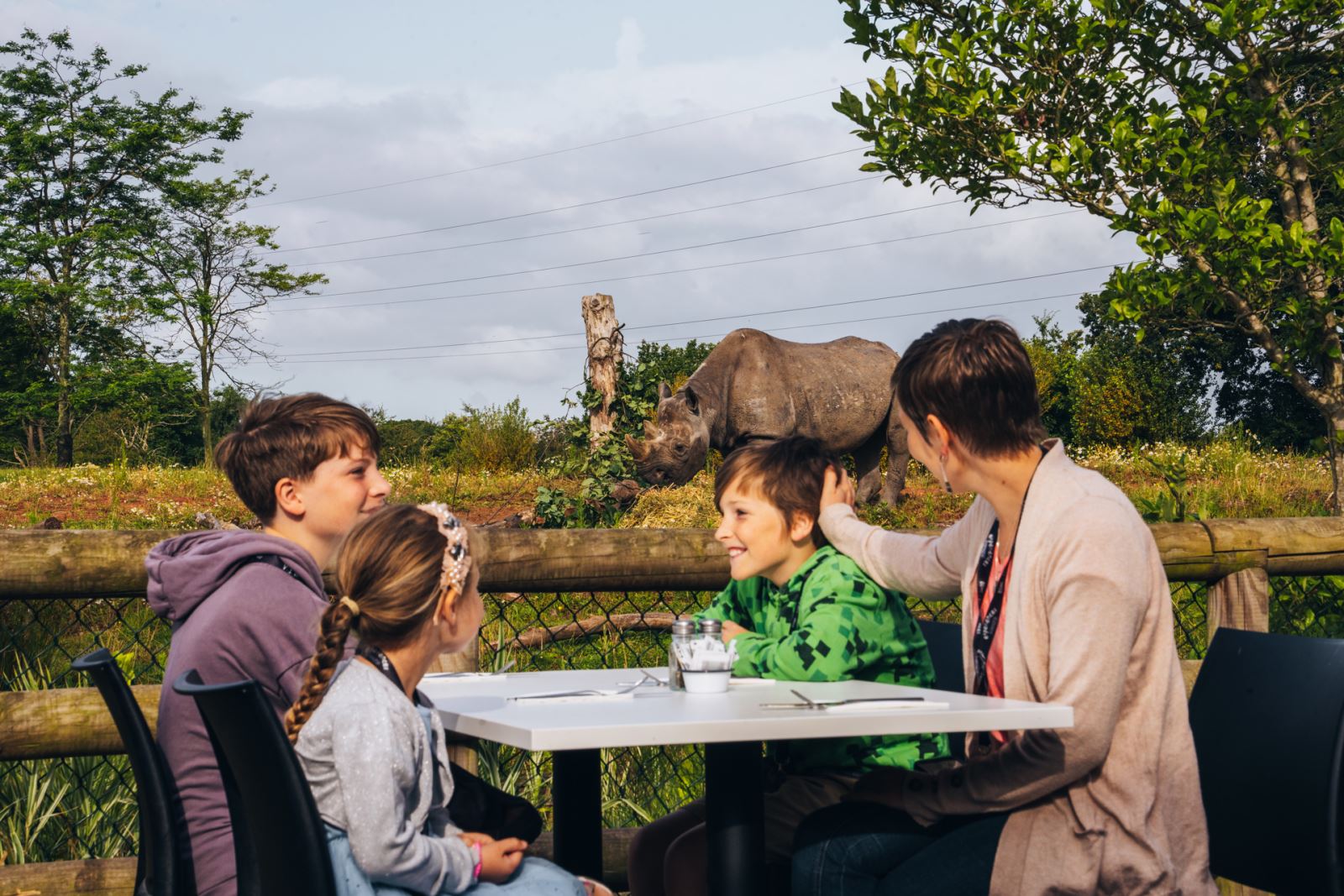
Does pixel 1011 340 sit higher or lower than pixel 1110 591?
higher

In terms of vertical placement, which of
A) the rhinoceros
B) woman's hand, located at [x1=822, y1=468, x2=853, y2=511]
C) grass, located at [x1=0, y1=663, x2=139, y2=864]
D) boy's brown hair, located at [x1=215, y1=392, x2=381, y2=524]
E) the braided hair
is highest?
the rhinoceros

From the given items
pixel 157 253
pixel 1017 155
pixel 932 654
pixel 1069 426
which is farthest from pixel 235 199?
pixel 932 654

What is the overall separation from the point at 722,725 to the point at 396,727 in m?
0.52

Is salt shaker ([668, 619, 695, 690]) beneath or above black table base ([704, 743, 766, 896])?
above

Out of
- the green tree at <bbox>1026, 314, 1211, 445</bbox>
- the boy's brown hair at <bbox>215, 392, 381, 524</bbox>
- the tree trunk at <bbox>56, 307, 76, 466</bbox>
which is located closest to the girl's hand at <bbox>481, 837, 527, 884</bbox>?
the boy's brown hair at <bbox>215, 392, 381, 524</bbox>

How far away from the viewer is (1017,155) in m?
8.57

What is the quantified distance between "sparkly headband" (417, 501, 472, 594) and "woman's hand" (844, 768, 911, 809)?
880mm

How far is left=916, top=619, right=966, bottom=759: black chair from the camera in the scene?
3.16m

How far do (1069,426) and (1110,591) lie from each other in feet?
110

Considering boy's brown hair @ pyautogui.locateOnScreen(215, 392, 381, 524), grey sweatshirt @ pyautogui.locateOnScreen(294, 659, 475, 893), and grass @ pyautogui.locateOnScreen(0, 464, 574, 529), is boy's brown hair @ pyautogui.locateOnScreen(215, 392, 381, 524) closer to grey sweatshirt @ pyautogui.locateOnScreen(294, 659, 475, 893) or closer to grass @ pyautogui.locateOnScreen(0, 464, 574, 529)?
grey sweatshirt @ pyautogui.locateOnScreen(294, 659, 475, 893)

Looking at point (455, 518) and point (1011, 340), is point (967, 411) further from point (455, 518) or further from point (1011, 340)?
point (455, 518)

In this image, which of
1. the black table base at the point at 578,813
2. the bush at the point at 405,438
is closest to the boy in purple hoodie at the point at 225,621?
the black table base at the point at 578,813

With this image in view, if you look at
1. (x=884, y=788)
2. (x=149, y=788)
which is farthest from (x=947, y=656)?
(x=149, y=788)

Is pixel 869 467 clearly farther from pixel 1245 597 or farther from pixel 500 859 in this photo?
pixel 500 859
